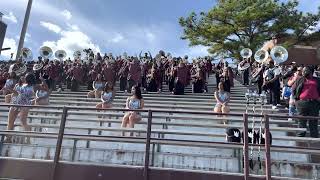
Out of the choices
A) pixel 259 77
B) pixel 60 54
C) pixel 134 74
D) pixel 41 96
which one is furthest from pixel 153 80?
pixel 60 54

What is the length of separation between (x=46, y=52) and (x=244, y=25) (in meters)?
16.8

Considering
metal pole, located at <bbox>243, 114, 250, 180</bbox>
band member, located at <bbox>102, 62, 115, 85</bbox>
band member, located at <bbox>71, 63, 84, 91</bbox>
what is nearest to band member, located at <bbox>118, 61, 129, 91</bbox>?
band member, located at <bbox>102, 62, 115, 85</bbox>

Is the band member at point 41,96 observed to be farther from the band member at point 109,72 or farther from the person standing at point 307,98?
the person standing at point 307,98

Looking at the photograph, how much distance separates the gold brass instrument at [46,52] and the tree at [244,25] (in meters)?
15.6

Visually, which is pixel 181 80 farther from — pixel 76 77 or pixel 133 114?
pixel 133 114

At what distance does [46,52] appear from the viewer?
20000mm

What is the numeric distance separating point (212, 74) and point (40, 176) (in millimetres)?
11449

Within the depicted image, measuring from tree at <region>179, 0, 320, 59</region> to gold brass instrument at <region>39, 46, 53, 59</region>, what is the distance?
1557 cm

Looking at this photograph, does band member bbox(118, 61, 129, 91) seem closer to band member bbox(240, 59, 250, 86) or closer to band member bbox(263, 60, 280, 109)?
band member bbox(240, 59, 250, 86)

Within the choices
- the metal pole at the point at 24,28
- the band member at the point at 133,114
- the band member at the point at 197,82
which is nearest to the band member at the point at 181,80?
the band member at the point at 197,82

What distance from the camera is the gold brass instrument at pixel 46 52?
65.2 ft

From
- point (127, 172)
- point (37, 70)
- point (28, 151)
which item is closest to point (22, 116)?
point (28, 151)

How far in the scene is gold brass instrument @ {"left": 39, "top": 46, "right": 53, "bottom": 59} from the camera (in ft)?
65.2

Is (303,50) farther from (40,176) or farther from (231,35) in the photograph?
(40,176)
